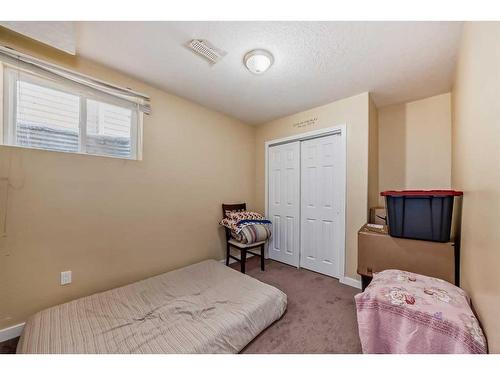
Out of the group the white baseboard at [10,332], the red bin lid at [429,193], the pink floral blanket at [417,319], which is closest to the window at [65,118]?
the white baseboard at [10,332]

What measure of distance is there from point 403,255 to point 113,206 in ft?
8.89

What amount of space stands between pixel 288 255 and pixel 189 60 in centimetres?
276

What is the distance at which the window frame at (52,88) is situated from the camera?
1468 mm

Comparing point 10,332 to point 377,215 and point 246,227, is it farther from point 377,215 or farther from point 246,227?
point 377,215

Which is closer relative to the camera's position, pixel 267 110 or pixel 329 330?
pixel 329 330

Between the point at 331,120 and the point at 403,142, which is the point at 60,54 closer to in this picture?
the point at 331,120

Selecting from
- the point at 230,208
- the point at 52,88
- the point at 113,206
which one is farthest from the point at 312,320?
the point at 52,88

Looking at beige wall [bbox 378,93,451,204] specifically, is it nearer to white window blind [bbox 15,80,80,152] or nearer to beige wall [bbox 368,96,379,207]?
beige wall [bbox 368,96,379,207]

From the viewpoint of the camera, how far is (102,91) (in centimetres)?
183

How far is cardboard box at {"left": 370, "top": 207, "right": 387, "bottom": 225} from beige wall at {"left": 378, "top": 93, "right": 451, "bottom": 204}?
53 cm

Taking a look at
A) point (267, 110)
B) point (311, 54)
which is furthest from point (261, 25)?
point (267, 110)

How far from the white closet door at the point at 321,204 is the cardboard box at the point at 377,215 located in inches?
13.4

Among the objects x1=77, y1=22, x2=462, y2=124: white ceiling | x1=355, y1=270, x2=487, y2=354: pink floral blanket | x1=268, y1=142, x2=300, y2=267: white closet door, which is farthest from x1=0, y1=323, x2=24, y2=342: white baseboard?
x1=268, y1=142, x2=300, y2=267: white closet door
